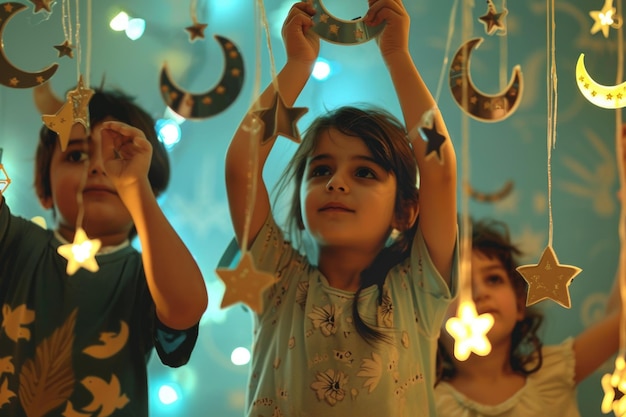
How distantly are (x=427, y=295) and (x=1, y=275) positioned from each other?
2.49 feet

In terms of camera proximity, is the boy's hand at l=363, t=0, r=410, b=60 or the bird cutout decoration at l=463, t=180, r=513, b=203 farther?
the bird cutout decoration at l=463, t=180, r=513, b=203

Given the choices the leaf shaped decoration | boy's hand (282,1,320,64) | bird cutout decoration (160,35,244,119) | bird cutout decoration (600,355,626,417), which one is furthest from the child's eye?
bird cutout decoration (600,355,626,417)

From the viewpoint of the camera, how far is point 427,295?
1366mm

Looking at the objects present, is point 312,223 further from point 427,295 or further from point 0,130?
point 0,130

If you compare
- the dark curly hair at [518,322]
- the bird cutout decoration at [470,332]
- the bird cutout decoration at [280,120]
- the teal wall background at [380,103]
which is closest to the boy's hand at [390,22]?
the teal wall background at [380,103]

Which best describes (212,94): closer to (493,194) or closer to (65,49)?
(65,49)

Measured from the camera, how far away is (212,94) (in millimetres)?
1333

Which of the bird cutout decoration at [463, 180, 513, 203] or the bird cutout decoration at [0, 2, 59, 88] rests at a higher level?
the bird cutout decoration at [0, 2, 59, 88]

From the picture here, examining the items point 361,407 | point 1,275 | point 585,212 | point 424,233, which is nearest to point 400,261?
point 424,233

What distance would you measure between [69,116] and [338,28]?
0.49 meters

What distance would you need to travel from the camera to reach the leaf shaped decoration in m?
1.31

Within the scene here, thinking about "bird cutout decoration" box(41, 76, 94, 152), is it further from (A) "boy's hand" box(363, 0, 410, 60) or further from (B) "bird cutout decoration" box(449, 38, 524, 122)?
(B) "bird cutout decoration" box(449, 38, 524, 122)

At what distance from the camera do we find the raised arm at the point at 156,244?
129cm

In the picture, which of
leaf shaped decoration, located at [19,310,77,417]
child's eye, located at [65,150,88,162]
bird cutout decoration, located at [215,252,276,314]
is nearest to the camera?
bird cutout decoration, located at [215,252,276,314]
